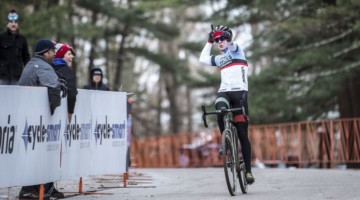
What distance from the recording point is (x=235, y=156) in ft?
31.4

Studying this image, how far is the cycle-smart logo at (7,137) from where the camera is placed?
798cm

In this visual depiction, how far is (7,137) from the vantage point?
807cm

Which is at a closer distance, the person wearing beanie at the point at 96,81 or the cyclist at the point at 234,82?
the cyclist at the point at 234,82

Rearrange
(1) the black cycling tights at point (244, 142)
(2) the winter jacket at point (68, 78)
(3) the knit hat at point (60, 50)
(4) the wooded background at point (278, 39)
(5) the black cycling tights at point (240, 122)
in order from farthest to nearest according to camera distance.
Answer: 1. (4) the wooded background at point (278, 39)
2. (3) the knit hat at point (60, 50)
3. (1) the black cycling tights at point (244, 142)
4. (5) the black cycling tights at point (240, 122)
5. (2) the winter jacket at point (68, 78)

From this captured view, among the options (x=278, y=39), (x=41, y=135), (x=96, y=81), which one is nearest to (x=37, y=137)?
(x=41, y=135)

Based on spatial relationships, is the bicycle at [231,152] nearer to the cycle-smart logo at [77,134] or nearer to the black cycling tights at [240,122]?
the black cycling tights at [240,122]

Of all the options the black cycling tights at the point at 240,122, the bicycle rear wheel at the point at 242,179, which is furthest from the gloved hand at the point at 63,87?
the bicycle rear wheel at the point at 242,179

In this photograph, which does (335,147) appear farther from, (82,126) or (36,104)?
(36,104)

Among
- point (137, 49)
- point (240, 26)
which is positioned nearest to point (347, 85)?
point (240, 26)

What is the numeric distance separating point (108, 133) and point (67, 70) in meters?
1.44

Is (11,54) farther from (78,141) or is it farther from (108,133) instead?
(78,141)

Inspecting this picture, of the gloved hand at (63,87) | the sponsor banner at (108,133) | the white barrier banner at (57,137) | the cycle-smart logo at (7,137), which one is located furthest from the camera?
the sponsor banner at (108,133)

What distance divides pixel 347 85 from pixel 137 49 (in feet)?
68.3

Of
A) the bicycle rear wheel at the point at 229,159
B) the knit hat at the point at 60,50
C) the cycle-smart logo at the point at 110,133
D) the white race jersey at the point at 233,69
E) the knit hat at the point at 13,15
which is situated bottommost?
the bicycle rear wheel at the point at 229,159
